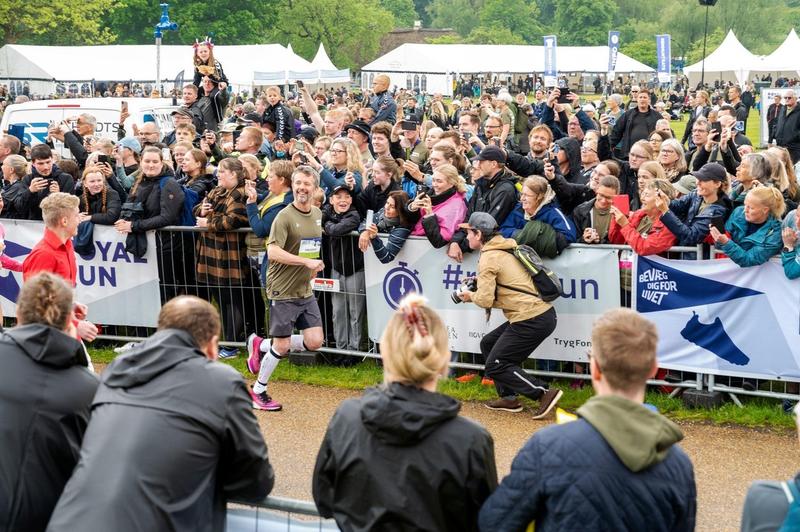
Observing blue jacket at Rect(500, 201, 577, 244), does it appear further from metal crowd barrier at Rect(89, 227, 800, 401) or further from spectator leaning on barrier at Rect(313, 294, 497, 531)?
spectator leaning on barrier at Rect(313, 294, 497, 531)

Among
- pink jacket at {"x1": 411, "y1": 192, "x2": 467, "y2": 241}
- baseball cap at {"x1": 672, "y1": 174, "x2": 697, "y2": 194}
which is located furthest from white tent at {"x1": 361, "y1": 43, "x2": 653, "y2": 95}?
pink jacket at {"x1": 411, "y1": 192, "x2": 467, "y2": 241}

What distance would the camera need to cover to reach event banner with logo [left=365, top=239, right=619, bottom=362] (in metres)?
8.44

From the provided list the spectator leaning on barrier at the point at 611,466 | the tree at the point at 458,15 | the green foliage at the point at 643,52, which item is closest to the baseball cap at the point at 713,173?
the spectator leaning on barrier at the point at 611,466

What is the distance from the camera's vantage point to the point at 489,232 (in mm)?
8141

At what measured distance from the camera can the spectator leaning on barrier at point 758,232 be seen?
7.68 meters

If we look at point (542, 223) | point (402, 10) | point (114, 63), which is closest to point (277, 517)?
point (542, 223)

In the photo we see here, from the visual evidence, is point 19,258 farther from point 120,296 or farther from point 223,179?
Result: point 223,179

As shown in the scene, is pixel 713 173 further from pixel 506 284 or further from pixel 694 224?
pixel 506 284

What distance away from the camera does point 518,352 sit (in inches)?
318

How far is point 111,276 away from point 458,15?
135217mm

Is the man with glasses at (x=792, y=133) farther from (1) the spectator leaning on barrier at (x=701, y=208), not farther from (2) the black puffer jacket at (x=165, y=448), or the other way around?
(2) the black puffer jacket at (x=165, y=448)

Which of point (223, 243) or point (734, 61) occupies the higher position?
point (734, 61)

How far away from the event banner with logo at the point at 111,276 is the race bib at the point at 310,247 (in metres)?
2.35

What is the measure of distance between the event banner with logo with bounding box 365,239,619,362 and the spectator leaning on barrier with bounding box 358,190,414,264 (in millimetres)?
98
